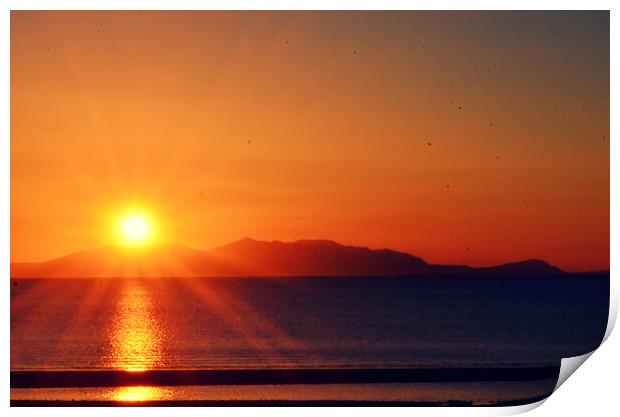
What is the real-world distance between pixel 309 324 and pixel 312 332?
169 centimetres

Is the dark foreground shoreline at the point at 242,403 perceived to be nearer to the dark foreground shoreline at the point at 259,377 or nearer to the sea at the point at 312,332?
the sea at the point at 312,332

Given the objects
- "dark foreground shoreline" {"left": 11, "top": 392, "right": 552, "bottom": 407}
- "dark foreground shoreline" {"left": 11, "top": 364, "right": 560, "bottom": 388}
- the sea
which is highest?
the sea

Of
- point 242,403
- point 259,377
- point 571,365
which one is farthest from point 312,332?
point 571,365

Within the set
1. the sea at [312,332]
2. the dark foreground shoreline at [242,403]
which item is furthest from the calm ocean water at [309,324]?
the dark foreground shoreline at [242,403]

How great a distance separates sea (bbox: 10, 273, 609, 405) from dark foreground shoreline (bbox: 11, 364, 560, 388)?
0.22m

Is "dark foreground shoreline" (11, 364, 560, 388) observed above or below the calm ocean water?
below

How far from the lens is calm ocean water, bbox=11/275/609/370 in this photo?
16984 millimetres

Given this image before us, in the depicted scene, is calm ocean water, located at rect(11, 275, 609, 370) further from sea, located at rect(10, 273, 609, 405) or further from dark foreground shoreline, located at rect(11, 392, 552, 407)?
dark foreground shoreline, located at rect(11, 392, 552, 407)

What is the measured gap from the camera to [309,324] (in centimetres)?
2472

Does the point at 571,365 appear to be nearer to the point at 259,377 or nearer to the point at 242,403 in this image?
the point at 242,403

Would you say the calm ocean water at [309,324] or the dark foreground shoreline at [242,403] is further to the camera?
the calm ocean water at [309,324]

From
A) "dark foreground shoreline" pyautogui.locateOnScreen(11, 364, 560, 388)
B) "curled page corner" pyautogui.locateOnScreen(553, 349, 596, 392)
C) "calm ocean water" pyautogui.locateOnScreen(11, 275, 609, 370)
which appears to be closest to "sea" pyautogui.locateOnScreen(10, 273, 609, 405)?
"calm ocean water" pyautogui.locateOnScreen(11, 275, 609, 370)

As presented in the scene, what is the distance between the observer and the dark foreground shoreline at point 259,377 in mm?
8178

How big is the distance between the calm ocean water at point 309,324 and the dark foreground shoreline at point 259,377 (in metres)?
1.47
